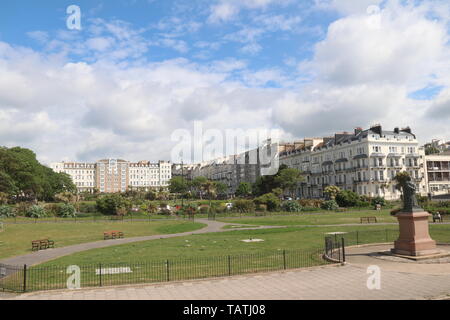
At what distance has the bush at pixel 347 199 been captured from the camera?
64.6m

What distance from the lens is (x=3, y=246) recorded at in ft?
90.1

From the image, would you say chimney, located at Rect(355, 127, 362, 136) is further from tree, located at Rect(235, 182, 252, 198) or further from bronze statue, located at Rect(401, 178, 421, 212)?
bronze statue, located at Rect(401, 178, 421, 212)

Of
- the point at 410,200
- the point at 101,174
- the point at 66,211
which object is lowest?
the point at 66,211

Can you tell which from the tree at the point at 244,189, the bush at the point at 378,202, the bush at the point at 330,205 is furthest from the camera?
the tree at the point at 244,189

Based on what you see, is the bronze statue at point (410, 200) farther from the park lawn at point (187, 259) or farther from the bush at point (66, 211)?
the bush at point (66, 211)

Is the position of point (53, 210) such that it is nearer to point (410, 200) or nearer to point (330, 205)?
point (330, 205)

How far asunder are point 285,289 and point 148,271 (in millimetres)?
6720

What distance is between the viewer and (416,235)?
1814 cm

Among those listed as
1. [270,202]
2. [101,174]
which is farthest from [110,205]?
[101,174]

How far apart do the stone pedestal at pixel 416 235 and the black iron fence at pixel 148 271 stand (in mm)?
4317

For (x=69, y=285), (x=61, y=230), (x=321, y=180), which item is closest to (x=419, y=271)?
(x=69, y=285)

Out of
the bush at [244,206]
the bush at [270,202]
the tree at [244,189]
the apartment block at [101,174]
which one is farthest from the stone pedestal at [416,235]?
the apartment block at [101,174]
